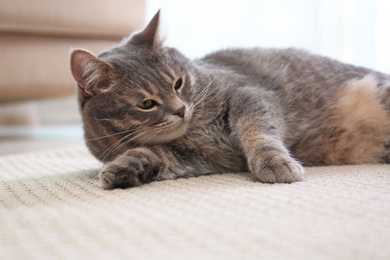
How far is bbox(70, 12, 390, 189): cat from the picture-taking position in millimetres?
1464

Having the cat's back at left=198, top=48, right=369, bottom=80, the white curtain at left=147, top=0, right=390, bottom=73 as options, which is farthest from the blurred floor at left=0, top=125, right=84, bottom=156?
the cat's back at left=198, top=48, right=369, bottom=80

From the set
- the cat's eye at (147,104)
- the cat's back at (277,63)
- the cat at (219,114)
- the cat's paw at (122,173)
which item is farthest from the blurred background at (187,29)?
the cat's paw at (122,173)

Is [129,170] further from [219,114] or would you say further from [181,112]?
[219,114]

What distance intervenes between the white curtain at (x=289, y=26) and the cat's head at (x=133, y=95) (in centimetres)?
103

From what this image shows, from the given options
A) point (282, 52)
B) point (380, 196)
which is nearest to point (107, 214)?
point (380, 196)

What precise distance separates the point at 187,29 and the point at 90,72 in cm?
175

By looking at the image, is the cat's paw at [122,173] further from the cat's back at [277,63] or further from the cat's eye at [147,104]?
the cat's back at [277,63]

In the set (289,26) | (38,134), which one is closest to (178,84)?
(289,26)

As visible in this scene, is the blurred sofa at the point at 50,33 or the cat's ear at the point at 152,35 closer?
the cat's ear at the point at 152,35

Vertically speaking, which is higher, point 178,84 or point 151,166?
point 178,84

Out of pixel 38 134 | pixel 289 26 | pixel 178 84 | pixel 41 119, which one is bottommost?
pixel 41 119

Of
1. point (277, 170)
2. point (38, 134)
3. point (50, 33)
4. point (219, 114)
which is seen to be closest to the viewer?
point (277, 170)

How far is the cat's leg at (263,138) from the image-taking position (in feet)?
4.44

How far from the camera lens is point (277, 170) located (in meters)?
1.35
